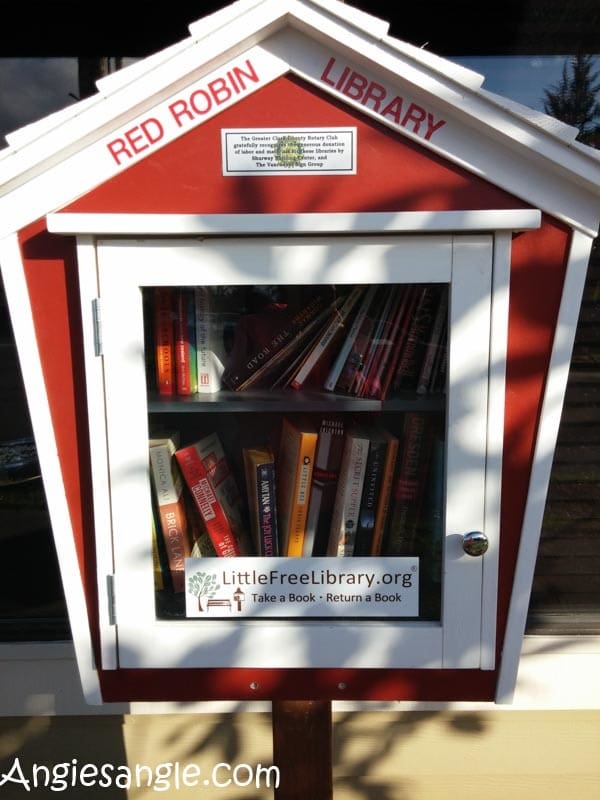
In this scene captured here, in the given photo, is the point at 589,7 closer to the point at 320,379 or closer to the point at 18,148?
the point at 320,379

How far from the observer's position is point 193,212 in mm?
1255

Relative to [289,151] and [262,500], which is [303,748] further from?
[289,151]

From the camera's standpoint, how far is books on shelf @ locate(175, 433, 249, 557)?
1.49 metres

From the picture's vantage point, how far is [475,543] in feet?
4.38

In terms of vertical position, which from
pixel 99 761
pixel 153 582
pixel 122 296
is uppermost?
pixel 122 296

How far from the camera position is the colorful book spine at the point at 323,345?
1453 millimetres

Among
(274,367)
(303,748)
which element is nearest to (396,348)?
(274,367)

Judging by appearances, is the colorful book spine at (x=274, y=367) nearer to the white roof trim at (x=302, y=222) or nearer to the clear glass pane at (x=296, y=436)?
the clear glass pane at (x=296, y=436)

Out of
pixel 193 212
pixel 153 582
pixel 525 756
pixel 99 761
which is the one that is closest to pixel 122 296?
pixel 193 212

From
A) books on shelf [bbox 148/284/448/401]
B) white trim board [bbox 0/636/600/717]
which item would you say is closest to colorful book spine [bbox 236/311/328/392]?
books on shelf [bbox 148/284/448/401]

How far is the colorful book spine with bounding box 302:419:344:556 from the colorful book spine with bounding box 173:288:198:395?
283 millimetres

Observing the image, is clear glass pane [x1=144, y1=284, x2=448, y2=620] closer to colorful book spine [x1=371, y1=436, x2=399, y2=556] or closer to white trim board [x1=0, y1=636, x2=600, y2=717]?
colorful book spine [x1=371, y1=436, x2=399, y2=556]

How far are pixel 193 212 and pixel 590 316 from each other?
4.71 ft

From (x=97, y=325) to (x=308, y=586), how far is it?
619 mm
